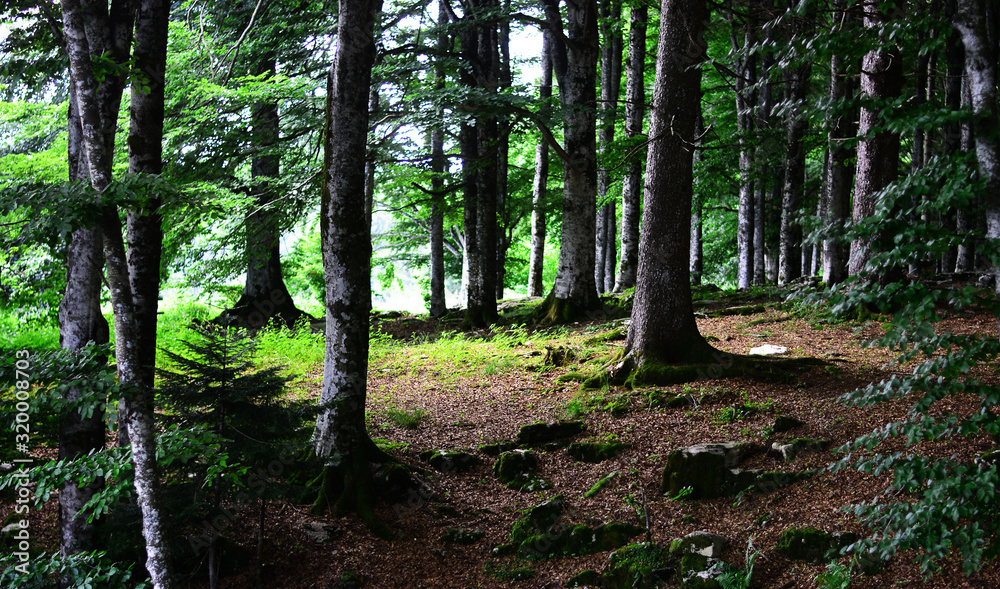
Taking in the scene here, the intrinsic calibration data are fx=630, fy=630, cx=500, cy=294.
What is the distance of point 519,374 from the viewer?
9.34m

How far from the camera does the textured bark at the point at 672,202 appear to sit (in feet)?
24.6

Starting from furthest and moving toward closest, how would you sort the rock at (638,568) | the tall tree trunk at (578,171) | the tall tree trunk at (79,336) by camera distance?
the tall tree trunk at (578,171) → the tall tree trunk at (79,336) → the rock at (638,568)

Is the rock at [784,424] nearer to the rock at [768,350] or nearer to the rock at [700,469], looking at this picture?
the rock at [700,469]

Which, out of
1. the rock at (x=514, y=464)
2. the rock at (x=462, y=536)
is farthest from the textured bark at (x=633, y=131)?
the rock at (x=462, y=536)

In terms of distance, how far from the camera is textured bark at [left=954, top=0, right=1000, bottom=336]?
125 inches

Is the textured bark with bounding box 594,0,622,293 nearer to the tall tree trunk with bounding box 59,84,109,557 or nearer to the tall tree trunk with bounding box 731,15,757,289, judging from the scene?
the tall tree trunk with bounding box 731,15,757,289

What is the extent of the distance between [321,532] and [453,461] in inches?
64.9

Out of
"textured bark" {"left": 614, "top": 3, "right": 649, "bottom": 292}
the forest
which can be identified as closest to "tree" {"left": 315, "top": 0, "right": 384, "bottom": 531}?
the forest

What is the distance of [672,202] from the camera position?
7.51 metres

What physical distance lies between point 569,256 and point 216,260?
20.0 ft

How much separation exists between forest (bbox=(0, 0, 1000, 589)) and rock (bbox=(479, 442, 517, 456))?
75 millimetres

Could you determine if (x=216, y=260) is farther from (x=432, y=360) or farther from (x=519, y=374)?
(x=519, y=374)

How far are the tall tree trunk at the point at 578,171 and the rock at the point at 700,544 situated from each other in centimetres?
765

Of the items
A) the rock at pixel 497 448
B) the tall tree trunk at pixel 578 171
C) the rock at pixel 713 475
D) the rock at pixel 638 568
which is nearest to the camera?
the rock at pixel 638 568
